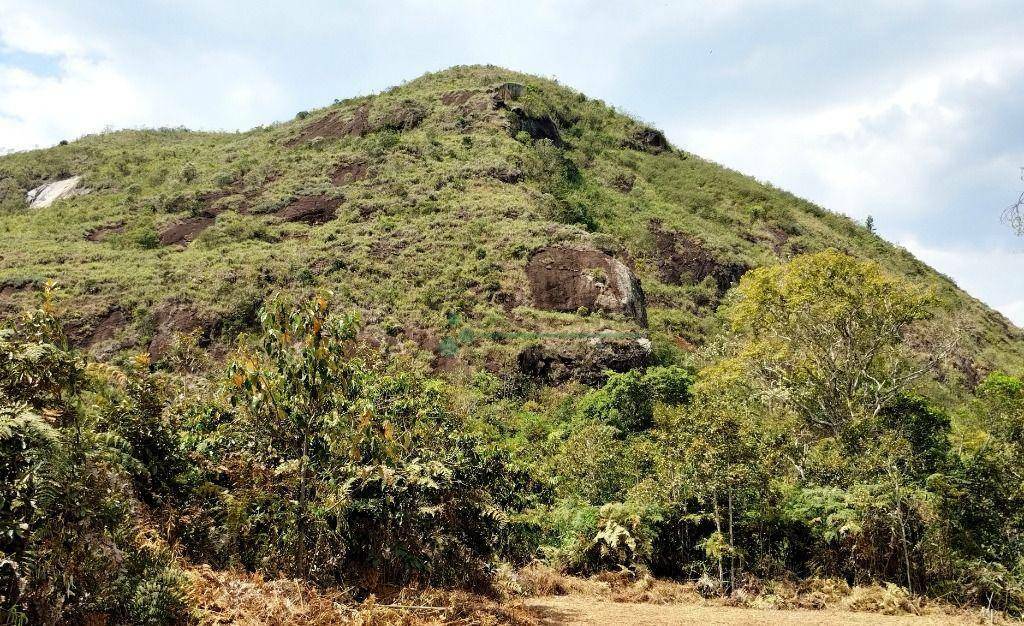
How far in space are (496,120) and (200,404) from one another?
171 feet

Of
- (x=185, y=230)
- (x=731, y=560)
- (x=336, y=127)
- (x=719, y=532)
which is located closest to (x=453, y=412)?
(x=719, y=532)

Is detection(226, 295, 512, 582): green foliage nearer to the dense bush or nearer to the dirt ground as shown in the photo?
the dense bush

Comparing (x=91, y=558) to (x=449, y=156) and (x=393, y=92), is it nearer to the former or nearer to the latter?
(x=449, y=156)

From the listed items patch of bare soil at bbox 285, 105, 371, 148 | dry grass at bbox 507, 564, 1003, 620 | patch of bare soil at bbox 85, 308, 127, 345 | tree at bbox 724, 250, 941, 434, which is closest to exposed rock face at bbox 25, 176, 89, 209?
patch of bare soil at bbox 285, 105, 371, 148

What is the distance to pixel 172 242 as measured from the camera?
46031 mm

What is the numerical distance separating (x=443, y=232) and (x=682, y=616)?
34021 millimetres

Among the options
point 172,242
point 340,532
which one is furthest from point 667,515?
point 172,242

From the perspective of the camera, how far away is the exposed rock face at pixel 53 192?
5975 centimetres

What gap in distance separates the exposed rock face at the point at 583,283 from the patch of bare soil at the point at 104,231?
31.4m

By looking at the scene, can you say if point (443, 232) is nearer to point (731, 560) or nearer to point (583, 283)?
point (583, 283)

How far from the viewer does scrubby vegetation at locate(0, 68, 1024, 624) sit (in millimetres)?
6090

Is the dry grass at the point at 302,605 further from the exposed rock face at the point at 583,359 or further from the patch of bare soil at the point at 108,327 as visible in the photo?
the patch of bare soil at the point at 108,327

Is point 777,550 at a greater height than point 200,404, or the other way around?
point 200,404

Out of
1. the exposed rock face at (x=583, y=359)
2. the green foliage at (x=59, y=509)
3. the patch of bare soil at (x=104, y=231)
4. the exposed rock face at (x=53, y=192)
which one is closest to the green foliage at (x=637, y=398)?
the exposed rock face at (x=583, y=359)
